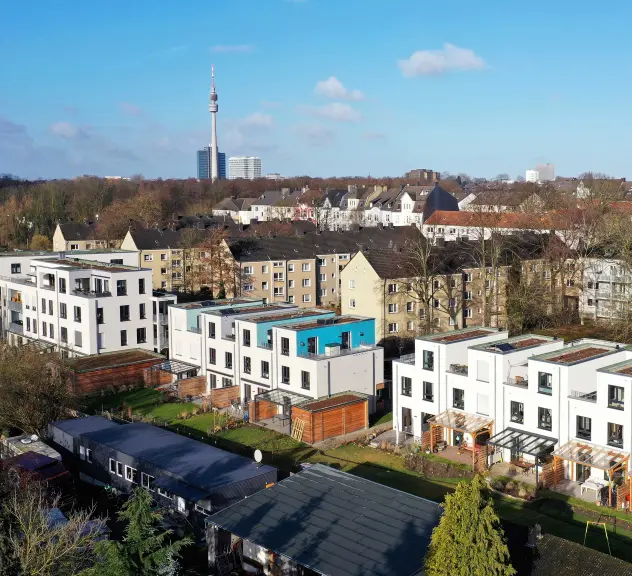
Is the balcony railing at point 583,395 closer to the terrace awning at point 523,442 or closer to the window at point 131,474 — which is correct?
the terrace awning at point 523,442

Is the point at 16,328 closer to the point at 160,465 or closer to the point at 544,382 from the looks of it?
the point at 160,465

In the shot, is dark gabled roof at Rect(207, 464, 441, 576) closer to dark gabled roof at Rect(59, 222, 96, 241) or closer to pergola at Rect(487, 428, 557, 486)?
pergola at Rect(487, 428, 557, 486)

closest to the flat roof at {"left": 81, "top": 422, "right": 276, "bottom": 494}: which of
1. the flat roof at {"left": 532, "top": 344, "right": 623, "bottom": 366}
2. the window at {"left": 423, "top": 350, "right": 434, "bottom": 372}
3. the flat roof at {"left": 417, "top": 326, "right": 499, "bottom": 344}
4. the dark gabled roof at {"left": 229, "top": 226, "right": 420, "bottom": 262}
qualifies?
the window at {"left": 423, "top": 350, "right": 434, "bottom": 372}

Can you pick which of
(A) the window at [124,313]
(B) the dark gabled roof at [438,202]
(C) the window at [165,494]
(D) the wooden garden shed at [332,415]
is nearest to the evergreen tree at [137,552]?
(C) the window at [165,494]

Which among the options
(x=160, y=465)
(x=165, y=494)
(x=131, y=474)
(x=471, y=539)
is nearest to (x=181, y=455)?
(x=160, y=465)

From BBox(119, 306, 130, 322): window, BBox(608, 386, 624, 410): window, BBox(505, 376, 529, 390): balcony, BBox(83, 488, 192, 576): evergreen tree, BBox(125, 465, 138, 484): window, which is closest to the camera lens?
BBox(83, 488, 192, 576): evergreen tree

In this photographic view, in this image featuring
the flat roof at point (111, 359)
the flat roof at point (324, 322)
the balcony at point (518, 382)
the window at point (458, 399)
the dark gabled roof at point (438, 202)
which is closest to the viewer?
the balcony at point (518, 382)

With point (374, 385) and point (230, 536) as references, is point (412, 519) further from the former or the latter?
point (374, 385)
